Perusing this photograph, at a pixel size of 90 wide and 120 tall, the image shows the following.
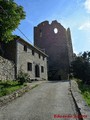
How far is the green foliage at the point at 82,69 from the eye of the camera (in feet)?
117

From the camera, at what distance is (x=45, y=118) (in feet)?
22.5

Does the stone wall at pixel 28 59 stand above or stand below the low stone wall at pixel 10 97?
above

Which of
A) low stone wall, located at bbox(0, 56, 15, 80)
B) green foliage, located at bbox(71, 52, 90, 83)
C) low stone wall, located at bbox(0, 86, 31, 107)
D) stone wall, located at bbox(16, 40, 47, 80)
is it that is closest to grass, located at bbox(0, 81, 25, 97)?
low stone wall, located at bbox(0, 86, 31, 107)

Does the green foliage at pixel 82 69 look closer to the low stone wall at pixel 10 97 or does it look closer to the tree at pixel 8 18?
Answer: the tree at pixel 8 18

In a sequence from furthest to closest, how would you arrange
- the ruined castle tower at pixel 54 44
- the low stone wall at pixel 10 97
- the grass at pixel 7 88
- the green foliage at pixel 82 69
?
the ruined castle tower at pixel 54 44, the green foliage at pixel 82 69, the grass at pixel 7 88, the low stone wall at pixel 10 97

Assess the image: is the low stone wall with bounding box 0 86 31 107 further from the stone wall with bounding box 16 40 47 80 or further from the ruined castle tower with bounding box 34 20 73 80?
the ruined castle tower with bounding box 34 20 73 80

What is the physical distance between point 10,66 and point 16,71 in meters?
1.36

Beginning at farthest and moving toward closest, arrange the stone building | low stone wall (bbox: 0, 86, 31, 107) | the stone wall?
1. the stone wall
2. the stone building
3. low stone wall (bbox: 0, 86, 31, 107)

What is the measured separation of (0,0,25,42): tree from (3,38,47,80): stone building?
10.5 ft

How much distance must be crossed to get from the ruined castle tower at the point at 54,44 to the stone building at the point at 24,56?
44.5 ft

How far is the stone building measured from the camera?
71.4 feet

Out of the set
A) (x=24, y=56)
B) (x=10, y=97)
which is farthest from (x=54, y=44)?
(x=10, y=97)

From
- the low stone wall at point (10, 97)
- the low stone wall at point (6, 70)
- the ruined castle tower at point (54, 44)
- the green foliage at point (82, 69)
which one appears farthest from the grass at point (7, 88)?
the ruined castle tower at point (54, 44)

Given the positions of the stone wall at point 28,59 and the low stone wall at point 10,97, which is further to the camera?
the stone wall at point 28,59
